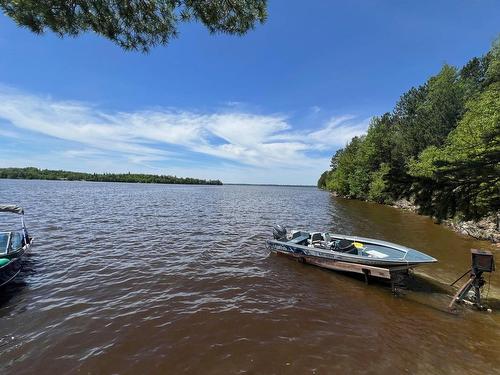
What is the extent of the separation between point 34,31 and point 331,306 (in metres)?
10.8

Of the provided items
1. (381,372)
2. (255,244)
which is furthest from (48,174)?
(381,372)

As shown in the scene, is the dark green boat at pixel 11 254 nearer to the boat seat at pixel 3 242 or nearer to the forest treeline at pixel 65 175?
the boat seat at pixel 3 242

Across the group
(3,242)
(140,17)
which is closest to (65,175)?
(3,242)

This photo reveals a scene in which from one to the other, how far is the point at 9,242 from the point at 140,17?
38.3 feet

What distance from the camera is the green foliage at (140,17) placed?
4730 mm

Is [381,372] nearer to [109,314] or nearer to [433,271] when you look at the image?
[109,314]

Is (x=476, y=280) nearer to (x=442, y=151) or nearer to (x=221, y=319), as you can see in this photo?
(x=221, y=319)

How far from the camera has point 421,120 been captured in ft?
146

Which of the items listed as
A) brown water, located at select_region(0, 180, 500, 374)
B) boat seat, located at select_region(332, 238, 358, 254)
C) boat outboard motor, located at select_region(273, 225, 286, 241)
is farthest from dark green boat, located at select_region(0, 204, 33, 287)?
boat seat, located at select_region(332, 238, 358, 254)

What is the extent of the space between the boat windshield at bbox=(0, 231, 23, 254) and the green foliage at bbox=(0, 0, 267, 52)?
Result: 33.9 feet

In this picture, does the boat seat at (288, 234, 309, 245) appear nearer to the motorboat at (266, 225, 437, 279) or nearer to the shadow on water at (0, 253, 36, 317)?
→ the motorboat at (266, 225, 437, 279)

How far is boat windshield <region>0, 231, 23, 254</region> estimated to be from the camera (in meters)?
11.2

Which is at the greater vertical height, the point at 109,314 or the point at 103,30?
the point at 103,30

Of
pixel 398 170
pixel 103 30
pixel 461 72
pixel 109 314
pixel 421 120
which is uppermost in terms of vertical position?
pixel 461 72
